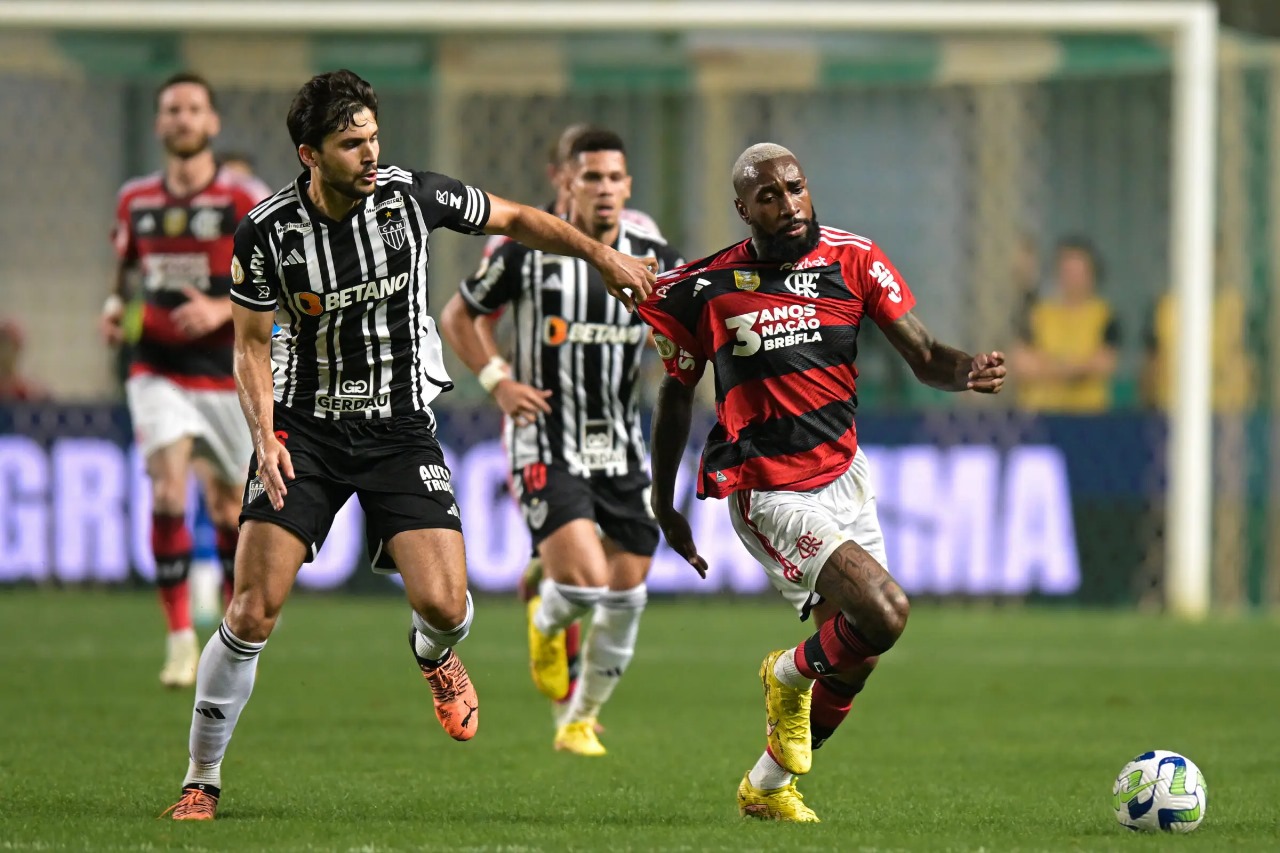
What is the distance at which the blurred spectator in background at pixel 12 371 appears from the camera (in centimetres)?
1440

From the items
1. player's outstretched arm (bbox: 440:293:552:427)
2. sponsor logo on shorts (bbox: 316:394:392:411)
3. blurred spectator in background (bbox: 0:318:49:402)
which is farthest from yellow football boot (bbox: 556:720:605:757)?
blurred spectator in background (bbox: 0:318:49:402)

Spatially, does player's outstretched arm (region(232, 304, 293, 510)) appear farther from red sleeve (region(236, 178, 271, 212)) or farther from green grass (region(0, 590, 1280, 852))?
red sleeve (region(236, 178, 271, 212))

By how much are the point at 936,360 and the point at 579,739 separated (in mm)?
2444

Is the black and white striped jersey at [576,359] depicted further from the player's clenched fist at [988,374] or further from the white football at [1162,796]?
the white football at [1162,796]

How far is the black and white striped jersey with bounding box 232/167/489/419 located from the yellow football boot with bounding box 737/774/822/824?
158 cm

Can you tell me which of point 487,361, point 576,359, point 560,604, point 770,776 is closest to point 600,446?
point 576,359

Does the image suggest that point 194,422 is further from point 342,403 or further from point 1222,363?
point 1222,363

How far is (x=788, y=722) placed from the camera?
6.08 meters

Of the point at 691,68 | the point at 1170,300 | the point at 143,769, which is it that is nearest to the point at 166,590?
the point at 143,769

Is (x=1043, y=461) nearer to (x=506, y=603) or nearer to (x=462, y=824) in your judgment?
(x=506, y=603)

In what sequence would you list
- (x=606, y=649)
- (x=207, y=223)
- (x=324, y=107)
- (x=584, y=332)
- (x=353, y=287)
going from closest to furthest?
1. (x=324, y=107)
2. (x=353, y=287)
3. (x=606, y=649)
4. (x=584, y=332)
5. (x=207, y=223)

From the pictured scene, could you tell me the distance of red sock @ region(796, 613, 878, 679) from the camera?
235 inches

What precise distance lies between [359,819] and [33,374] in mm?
9472

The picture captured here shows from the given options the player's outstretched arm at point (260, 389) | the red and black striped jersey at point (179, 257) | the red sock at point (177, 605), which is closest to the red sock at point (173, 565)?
the red sock at point (177, 605)
